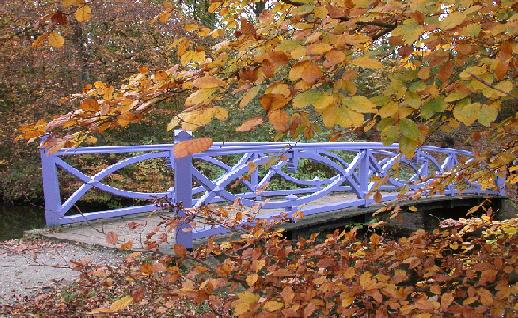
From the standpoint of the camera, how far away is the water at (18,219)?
927 centimetres

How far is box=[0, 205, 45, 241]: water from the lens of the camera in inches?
365

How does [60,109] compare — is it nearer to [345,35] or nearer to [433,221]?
[433,221]

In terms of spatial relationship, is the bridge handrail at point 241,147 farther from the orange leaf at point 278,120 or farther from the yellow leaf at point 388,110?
the orange leaf at point 278,120

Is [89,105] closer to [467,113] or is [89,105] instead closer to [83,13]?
[83,13]

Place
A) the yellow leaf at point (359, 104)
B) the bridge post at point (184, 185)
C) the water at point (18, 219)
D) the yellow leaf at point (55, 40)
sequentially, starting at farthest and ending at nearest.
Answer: the water at point (18, 219)
the bridge post at point (184, 185)
the yellow leaf at point (55, 40)
the yellow leaf at point (359, 104)

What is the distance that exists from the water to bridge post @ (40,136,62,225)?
3516mm

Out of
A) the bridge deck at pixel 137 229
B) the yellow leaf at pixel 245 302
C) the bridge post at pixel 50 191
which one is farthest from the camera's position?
the bridge post at pixel 50 191

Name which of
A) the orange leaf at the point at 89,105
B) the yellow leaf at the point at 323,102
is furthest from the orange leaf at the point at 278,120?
the orange leaf at the point at 89,105

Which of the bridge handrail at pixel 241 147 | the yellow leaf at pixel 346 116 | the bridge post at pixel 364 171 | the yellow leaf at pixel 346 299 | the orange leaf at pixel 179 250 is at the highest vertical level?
the yellow leaf at pixel 346 116

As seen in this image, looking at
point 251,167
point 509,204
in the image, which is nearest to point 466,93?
point 251,167

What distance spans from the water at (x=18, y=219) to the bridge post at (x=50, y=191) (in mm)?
3516

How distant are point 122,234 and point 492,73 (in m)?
4.70

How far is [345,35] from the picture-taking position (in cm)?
128

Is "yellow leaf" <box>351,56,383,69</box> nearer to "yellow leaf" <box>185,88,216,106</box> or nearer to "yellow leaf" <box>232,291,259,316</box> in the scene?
"yellow leaf" <box>185,88,216,106</box>
